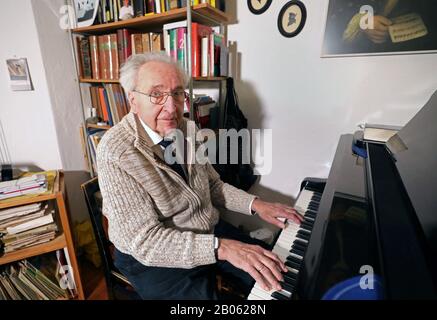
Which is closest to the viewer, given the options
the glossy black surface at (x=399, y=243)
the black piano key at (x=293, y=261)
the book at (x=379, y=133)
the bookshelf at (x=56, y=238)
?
the glossy black surface at (x=399, y=243)

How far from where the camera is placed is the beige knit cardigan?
2.49ft

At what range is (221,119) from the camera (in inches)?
62.7

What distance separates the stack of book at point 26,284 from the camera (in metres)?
1.25

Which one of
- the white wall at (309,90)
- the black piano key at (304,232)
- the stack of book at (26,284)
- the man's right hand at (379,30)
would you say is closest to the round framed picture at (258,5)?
the white wall at (309,90)

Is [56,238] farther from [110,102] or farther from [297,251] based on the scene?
[297,251]

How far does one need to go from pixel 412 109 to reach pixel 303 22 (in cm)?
73

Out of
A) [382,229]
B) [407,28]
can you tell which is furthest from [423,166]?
[407,28]

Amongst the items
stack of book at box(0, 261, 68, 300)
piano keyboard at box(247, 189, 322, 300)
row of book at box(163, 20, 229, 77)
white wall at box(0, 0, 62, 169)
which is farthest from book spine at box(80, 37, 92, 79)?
piano keyboard at box(247, 189, 322, 300)

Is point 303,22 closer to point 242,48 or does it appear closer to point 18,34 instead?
point 242,48

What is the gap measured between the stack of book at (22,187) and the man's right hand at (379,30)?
1.86m

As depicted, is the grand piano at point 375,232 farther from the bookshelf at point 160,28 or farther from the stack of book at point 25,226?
the stack of book at point 25,226

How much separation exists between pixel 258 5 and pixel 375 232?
4.43 feet

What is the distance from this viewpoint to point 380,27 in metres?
1.11

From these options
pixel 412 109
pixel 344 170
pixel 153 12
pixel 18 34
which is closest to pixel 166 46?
pixel 153 12
